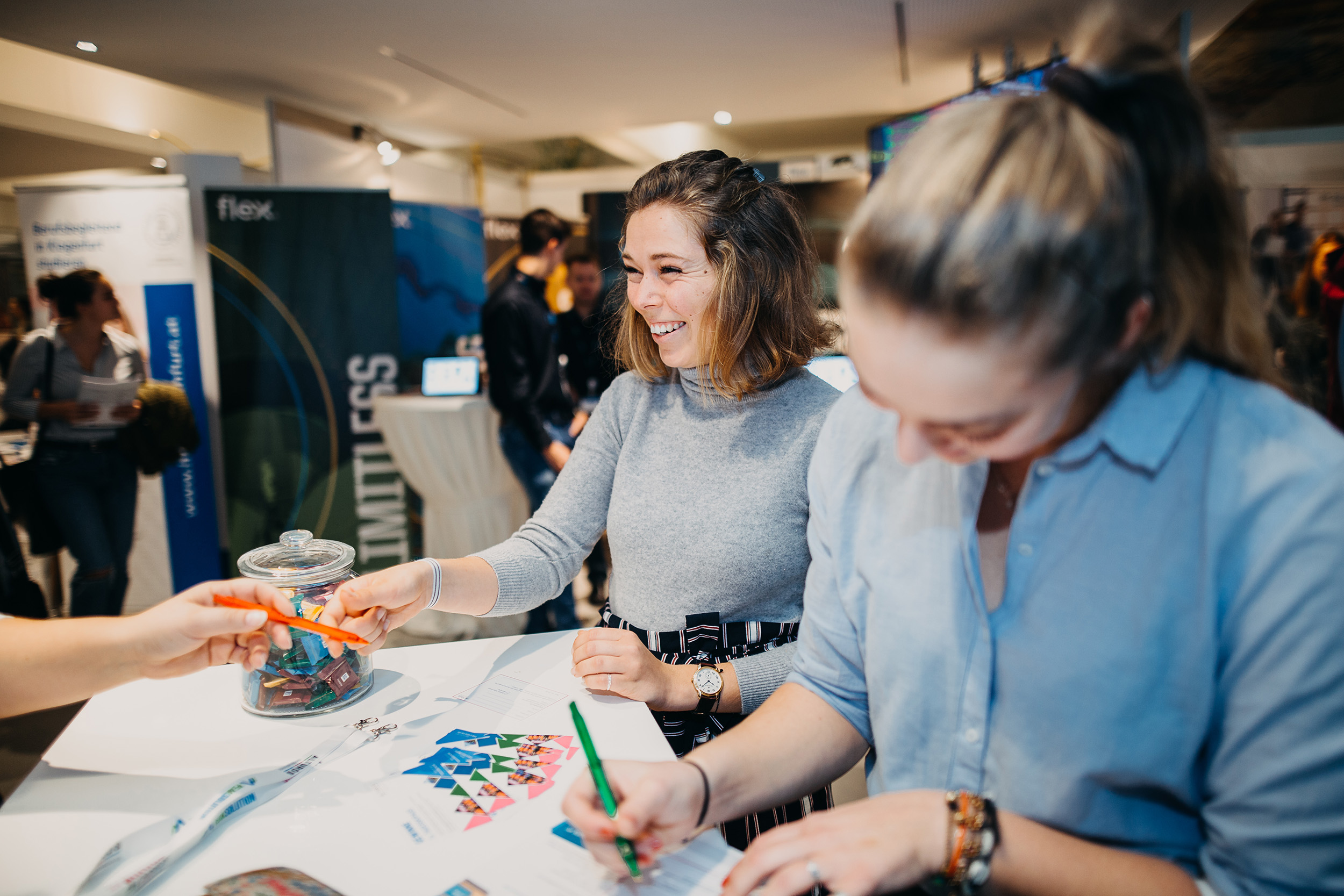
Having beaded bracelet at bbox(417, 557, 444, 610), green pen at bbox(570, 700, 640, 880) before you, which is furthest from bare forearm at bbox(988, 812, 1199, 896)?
beaded bracelet at bbox(417, 557, 444, 610)

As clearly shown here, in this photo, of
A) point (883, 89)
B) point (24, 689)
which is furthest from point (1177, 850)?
point (883, 89)

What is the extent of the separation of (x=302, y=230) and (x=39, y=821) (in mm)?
4014

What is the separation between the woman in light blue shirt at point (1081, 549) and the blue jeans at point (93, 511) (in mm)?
3796

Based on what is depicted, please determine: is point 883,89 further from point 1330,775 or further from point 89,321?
point 1330,775

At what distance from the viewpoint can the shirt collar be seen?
2.30 ft

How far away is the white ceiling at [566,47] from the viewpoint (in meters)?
3.73

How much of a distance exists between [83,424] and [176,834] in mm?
3478

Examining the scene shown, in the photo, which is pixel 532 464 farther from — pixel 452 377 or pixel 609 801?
pixel 609 801

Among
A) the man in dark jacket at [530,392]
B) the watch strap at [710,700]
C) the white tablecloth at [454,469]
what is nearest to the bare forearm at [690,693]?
the watch strap at [710,700]

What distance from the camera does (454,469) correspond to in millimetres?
3988

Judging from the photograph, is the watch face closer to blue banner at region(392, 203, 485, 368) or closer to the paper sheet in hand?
the paper sheet in hand

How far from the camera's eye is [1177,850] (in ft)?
2.48

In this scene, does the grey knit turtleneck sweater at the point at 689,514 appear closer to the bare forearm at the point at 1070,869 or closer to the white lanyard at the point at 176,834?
the white lanyard at the point at 176,834

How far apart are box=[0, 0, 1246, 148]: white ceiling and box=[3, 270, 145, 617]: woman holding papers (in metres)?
1.47
